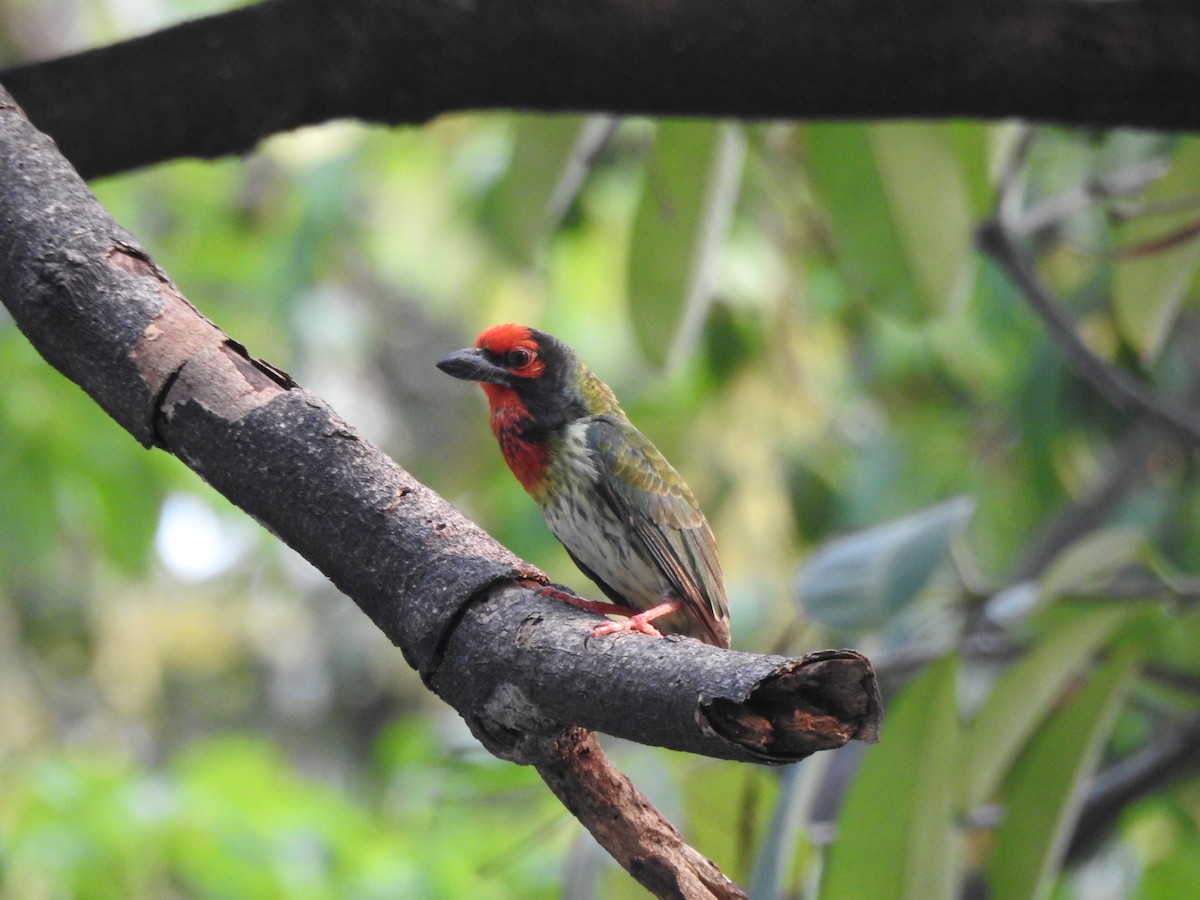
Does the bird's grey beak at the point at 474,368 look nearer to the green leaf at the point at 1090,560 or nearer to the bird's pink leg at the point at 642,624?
the bird's pink leg at the point at 642,624

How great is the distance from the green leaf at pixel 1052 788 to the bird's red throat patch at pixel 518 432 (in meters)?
1.28

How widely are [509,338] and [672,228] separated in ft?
3.37

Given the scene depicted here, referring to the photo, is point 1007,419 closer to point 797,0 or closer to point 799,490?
→ point 799,490

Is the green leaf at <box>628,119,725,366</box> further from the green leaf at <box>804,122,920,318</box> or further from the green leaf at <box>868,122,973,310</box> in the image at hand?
the green leaf at <box>868,122,973,310</box>

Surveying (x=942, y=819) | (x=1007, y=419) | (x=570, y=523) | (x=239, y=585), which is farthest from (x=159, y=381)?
(x=239, y=585)

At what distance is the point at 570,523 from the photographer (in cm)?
276

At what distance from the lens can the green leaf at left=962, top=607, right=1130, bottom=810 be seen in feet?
9.59

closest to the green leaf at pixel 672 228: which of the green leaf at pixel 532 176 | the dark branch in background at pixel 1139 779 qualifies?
the green leaf at pixel 532 176

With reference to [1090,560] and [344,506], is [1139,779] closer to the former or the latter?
[1090,560]

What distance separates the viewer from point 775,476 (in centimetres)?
492

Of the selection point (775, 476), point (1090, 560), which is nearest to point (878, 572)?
point (1090, 560)

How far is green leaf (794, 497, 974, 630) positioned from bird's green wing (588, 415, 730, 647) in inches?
10.2

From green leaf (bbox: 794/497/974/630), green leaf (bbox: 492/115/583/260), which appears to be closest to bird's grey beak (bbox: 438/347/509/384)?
green leaf (bbox: 794/497/974/630)

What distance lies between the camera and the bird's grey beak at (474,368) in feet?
8.69
